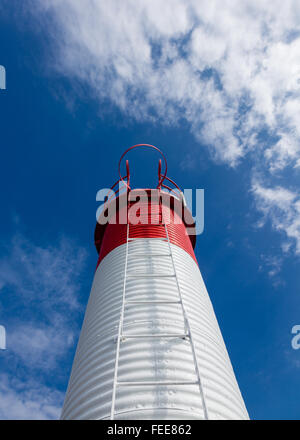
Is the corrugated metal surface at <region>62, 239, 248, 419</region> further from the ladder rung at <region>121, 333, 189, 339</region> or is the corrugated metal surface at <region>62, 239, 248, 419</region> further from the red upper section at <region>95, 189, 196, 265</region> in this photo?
the red upper section at <region>95, 189, 196, 265</region>

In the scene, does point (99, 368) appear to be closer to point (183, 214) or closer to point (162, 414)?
point (162, 414)

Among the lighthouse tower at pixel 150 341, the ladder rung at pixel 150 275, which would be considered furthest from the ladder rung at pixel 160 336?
the ladder rung at pixel 150 275

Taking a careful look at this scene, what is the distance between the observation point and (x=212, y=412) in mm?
3678

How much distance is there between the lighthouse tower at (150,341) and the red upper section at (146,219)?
4cm

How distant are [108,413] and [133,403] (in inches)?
12.0

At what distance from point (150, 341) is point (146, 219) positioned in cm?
353

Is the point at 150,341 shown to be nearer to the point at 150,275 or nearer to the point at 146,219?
the point at 150,275

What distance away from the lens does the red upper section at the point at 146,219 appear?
7.27m

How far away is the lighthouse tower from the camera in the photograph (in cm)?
370

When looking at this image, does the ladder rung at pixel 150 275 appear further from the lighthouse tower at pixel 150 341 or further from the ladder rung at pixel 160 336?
the ladder rung at pixel 160 336

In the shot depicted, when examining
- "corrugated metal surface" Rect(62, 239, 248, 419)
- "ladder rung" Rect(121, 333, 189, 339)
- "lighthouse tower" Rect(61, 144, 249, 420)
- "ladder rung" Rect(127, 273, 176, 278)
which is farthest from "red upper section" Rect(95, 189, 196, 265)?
"ladder rung" Rect(121, 333, 189, 339)

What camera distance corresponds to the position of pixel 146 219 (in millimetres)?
7594

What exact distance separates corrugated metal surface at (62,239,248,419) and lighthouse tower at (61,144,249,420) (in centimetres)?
1
